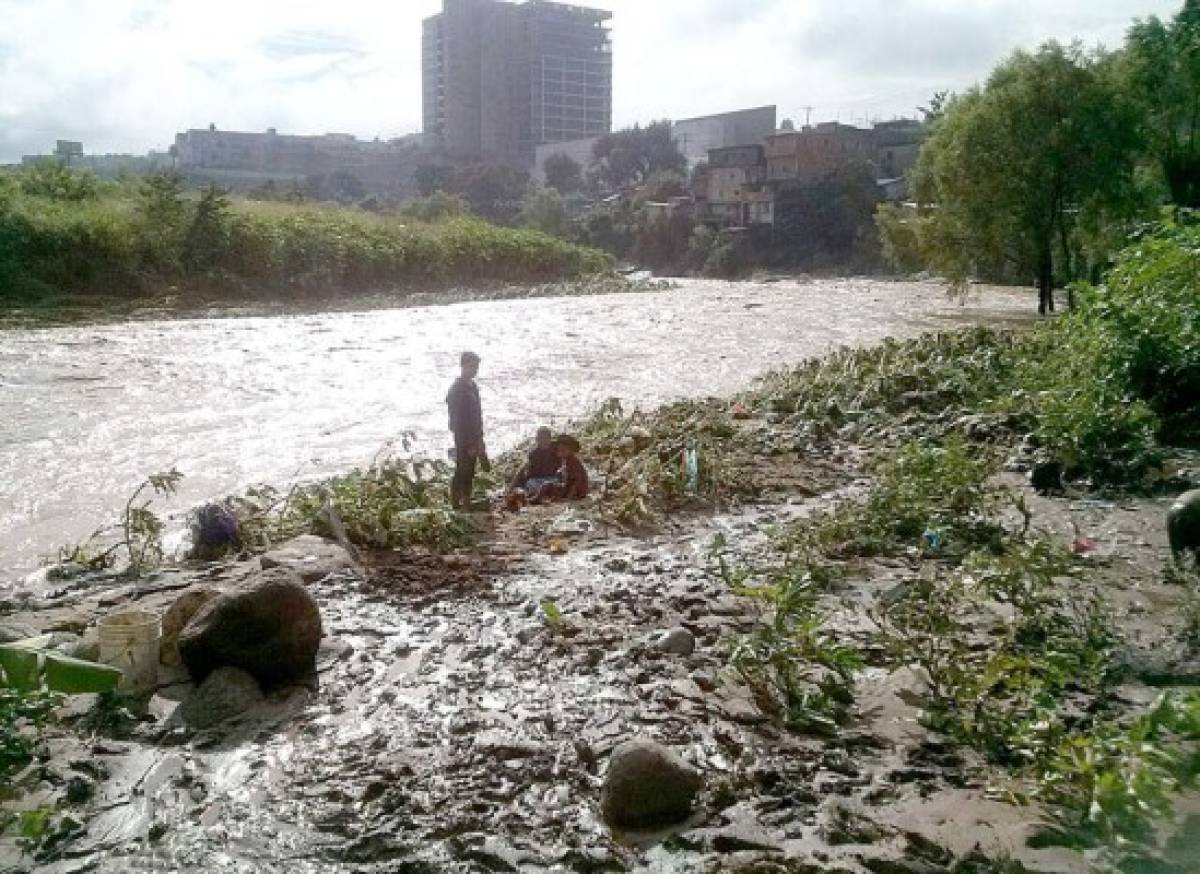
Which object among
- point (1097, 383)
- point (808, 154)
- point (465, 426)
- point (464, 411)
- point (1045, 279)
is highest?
point (808, 154)

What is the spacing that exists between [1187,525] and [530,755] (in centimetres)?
431

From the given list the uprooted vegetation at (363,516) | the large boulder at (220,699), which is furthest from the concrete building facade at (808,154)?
the large boulder at (220,699)

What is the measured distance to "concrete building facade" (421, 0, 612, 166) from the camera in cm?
11162

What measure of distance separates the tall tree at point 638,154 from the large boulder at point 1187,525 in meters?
79.9

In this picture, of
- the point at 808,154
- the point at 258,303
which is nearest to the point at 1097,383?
the point at 258,303

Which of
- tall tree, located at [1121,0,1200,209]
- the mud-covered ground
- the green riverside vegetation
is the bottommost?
the mud-covered ground

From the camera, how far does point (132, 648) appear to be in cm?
474

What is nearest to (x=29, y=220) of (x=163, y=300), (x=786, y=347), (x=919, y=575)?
(x=163, y=300)

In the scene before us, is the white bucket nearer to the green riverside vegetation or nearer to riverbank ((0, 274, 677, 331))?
riverbank ((0, 274, 677, 331))

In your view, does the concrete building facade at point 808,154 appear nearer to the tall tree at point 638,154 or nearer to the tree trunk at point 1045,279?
the tall tree at point 638,154

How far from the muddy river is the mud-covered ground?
407cm

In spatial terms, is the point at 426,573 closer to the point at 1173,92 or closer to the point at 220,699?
the point at 220,699

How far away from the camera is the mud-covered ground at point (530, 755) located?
3484mm

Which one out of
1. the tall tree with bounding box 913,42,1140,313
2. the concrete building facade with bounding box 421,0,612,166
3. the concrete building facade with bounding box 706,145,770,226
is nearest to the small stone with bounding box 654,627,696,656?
the tall tree with bounding box 913,42,1140,313
